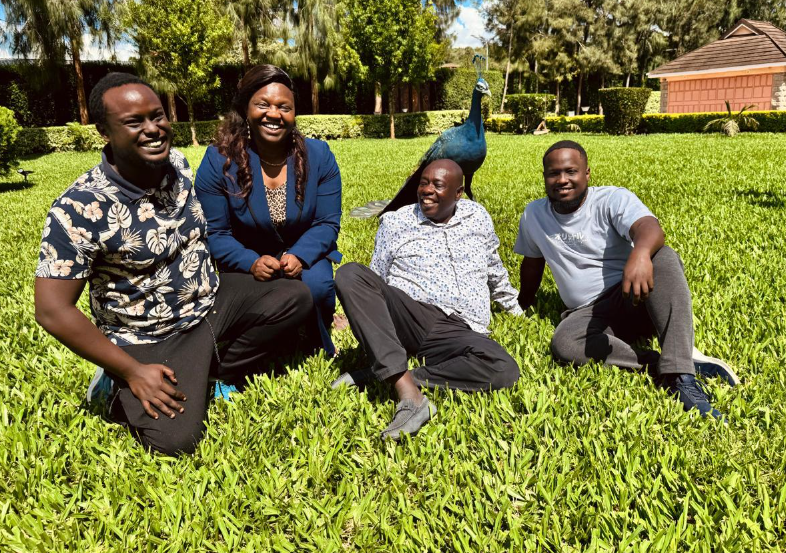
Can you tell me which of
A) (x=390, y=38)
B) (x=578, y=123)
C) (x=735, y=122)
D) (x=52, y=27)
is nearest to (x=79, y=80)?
(x=52, y=27)

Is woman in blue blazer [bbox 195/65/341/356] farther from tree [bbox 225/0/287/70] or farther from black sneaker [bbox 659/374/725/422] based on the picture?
tree [bbox 225/0/287/70]

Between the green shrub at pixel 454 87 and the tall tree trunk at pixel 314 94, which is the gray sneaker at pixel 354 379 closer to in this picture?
the tall tree trunk at pixel 314 94

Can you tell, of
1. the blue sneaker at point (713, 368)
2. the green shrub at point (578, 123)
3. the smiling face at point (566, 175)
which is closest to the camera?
the blue sneaker at point (713, 368)

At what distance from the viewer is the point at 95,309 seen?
8.15 ft

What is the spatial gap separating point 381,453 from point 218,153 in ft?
6.01

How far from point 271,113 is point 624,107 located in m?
19.9

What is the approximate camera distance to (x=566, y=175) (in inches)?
115

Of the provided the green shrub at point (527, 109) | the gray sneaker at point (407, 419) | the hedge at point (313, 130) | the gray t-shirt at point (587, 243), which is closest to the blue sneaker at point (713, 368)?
the gray t-shirt at point (587, 243)

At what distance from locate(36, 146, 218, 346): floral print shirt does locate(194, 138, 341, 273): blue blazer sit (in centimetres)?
27

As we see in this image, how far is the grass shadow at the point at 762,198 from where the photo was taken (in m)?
6.34

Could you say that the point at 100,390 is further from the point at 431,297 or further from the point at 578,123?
the point at 578,123

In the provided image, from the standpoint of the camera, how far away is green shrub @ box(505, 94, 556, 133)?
24.0 m

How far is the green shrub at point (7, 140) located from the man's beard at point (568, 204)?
11.0 meters

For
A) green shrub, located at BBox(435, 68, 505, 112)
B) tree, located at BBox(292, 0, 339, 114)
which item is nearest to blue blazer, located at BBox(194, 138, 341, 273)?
tree, located at BBox(292, 0, 339, 114)
